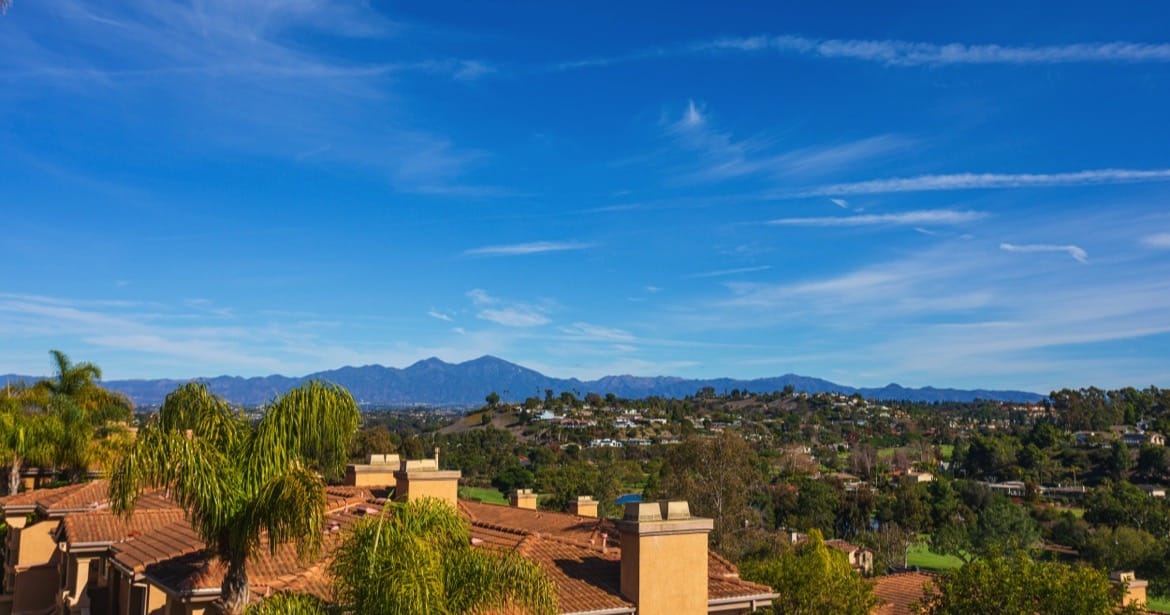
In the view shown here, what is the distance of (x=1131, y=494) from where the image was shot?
3460 inches

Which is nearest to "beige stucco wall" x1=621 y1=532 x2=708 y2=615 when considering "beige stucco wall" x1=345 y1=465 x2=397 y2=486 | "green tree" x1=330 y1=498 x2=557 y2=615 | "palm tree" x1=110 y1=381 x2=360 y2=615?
"green tree" x1=330 y1=498 x2=557 y2=615

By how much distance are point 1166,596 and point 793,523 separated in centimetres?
3029

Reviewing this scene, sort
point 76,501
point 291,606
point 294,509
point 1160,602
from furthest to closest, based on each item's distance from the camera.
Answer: point 1160,602 < point 76,501 < point 294,509 < point 291,606

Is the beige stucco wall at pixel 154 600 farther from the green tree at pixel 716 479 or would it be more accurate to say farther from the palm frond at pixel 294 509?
the green tree at pixel 716 479

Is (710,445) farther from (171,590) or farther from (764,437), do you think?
(764,437)

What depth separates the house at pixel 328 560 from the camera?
13.4 metres

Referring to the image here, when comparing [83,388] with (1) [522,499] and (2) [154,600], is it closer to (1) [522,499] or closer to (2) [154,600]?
(1) [522,499]

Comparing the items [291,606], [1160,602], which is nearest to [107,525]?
[291,606]

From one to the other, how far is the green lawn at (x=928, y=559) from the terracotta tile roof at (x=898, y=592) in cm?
4834

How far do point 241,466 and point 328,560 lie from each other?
2.52m

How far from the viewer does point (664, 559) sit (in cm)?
1364

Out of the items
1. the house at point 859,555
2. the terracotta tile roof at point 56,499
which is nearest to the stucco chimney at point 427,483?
the terracotta tile roof at point 56,499

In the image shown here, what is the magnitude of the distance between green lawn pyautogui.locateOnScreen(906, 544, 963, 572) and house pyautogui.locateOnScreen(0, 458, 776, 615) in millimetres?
65469

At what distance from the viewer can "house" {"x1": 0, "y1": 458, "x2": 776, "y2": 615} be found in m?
13.4
